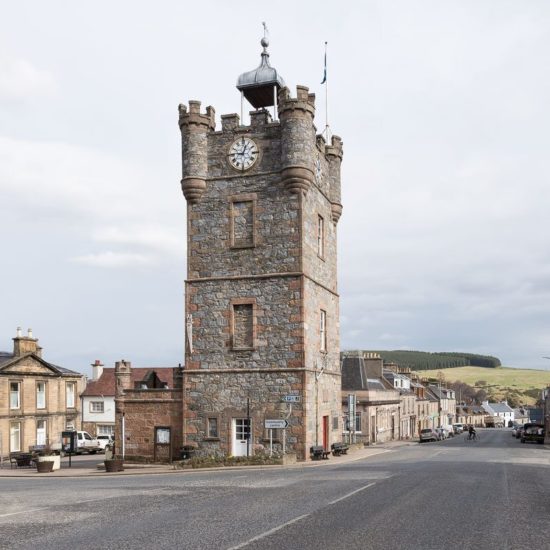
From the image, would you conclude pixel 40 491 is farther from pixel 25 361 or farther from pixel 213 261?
pixel 25 361

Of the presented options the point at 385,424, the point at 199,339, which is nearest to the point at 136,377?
the point at 385,424

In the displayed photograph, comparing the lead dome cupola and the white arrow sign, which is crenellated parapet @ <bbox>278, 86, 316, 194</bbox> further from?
the white arrow sign

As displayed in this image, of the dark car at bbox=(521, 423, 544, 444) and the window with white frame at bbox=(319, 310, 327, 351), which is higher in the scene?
the window with white frame at bbox=(319, 310, 327, 351)

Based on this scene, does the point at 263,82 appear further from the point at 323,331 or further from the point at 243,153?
the point at 323,331

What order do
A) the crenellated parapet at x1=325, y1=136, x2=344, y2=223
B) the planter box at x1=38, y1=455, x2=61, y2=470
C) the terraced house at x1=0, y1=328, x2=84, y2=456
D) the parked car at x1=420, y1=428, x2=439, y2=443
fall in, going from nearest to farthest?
1. the planter box at x1=38, y1=455, x2=61, y2=470
2. the crenellated parapet at x1=325, y1=136, x2=344, y2=223
3. the terraced house at x1=0, y1=328, x2=84, y2=456
4. the parked car at x1=420, y1=428, x2=439, y2=443

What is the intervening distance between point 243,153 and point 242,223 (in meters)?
3.60

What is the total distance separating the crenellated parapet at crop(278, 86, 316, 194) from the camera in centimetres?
3438

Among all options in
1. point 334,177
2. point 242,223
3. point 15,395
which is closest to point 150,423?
point 242,223

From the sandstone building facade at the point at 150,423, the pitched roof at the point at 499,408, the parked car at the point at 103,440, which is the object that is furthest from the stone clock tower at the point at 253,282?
the pitched roof at the point at 499,408

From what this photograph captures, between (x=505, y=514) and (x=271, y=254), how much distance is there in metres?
21.1

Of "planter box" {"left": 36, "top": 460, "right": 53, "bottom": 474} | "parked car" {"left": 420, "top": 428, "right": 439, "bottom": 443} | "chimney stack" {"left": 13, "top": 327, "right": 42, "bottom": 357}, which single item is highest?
"chimney stack" {"left": 13, "top": 327, "right": 42, "bottom": 357}

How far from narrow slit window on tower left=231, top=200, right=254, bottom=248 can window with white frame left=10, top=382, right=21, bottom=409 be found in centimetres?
2551

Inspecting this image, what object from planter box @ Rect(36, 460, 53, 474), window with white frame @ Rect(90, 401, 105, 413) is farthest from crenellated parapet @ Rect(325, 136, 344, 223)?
window with white frame @ Rect(90, 401, 105, 413)

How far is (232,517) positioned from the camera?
49.1ft
